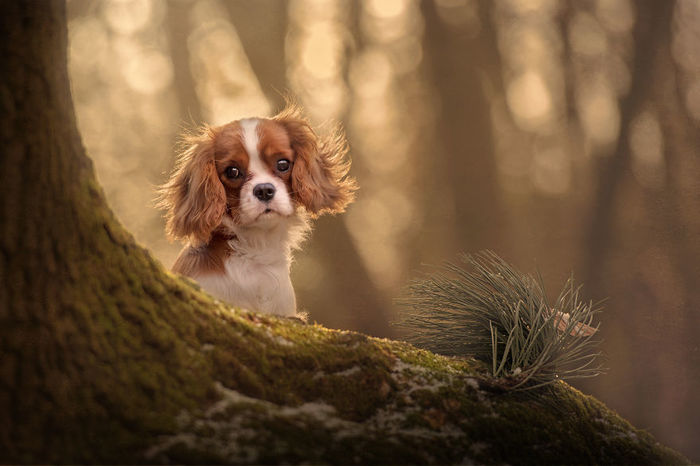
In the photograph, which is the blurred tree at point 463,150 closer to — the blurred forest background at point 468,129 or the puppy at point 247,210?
the blurred forest background at point 468,129

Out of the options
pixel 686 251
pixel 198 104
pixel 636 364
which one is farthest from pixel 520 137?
pixel 198 104

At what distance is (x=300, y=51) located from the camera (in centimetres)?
756

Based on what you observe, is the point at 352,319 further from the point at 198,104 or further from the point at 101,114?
the point at 101,114

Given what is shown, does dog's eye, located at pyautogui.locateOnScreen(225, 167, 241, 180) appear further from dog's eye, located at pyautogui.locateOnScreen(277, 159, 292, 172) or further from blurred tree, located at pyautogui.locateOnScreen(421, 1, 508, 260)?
blurred tree, located at pyautogui.locateOnScreen(421, 1, 508, 260)

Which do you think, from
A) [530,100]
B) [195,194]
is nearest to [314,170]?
[195,194]

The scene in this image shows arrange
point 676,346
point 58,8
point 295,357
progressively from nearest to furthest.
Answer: point 58,8 → point 295,357 → point 676,346

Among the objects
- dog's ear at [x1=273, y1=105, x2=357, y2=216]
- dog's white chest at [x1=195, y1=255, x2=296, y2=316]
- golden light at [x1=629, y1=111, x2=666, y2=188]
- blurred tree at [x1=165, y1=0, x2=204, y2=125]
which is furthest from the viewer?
blurred tree at [x1=165, y1=0, x2=204, y2=125]

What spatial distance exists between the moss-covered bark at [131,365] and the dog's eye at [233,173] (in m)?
1.42

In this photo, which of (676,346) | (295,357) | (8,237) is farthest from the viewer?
(676,346)

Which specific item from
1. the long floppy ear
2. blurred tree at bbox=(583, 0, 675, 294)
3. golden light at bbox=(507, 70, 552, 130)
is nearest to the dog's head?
the long floppy ear

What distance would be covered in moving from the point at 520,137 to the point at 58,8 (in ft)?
20.5

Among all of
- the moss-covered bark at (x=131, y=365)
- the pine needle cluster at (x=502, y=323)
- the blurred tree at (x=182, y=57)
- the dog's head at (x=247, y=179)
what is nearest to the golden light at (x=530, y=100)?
the blurred tree at (x=182, y=57)

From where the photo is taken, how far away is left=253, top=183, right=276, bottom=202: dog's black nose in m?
3.29

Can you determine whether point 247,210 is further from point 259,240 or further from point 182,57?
point 182,57
